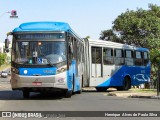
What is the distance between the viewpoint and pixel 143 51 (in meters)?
36.5

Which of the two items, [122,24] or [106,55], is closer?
[106,55]

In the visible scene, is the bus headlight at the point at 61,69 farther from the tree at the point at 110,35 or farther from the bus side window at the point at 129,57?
the tree at the point at 110,35

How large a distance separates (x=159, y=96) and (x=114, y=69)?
24.7ft

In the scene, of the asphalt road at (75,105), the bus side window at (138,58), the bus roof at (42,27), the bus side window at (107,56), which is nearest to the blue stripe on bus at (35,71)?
the asphalt road at (75,105)

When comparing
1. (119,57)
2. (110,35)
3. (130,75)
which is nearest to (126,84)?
(130,75)

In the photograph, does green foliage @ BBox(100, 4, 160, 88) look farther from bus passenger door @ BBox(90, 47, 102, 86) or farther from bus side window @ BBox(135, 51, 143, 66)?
bus passenger door @ BBox(90, 47, 102, 86)

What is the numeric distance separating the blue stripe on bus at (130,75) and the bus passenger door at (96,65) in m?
0.66

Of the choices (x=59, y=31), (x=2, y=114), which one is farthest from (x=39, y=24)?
(x=2, y=114)

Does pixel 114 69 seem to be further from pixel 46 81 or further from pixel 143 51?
pixel 46 81

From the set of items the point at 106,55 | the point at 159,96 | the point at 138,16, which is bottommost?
the point at 159,96

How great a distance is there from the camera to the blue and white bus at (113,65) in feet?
101

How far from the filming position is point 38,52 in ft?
69.7

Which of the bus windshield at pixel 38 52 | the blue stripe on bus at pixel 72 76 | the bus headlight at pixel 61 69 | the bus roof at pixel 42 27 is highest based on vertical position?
the bus roof at pixel 42 27

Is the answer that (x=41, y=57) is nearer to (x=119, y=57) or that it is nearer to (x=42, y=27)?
(x=42, y=27)
